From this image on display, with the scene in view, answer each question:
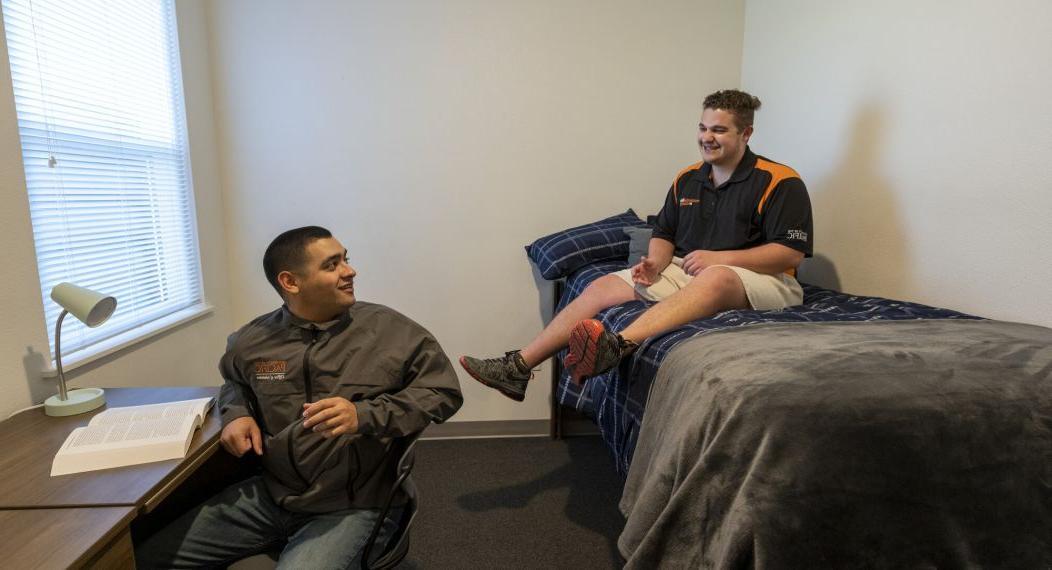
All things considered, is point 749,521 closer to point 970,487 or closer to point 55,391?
point 970,487

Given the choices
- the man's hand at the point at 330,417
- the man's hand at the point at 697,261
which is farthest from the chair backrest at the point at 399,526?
the man's hand at the point at 697,261

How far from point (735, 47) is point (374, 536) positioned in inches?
110

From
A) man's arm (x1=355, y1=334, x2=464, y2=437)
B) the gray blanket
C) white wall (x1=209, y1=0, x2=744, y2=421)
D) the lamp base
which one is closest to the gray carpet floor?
white wall (x1=209, y1=0, x2=744, y2=421)

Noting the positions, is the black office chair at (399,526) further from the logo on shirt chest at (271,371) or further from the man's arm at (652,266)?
the man's arm at (652,266)

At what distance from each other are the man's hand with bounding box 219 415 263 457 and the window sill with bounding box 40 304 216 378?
0.53 metres

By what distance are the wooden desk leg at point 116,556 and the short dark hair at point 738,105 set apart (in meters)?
2.12

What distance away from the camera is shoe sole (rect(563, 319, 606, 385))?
1597mm

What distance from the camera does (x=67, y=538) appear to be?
879mm

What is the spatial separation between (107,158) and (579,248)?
1855 mm

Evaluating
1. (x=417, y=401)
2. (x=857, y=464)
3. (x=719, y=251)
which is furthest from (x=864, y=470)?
(x=719, y=251)

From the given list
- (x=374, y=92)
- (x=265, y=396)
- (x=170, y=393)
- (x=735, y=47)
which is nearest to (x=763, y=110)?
(x=735, y=47)

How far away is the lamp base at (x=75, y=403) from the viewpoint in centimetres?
138

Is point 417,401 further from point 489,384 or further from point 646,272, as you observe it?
point 646,272

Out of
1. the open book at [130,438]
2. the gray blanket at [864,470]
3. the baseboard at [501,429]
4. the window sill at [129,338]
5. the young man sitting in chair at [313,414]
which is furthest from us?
the baseboard at [501,429]
